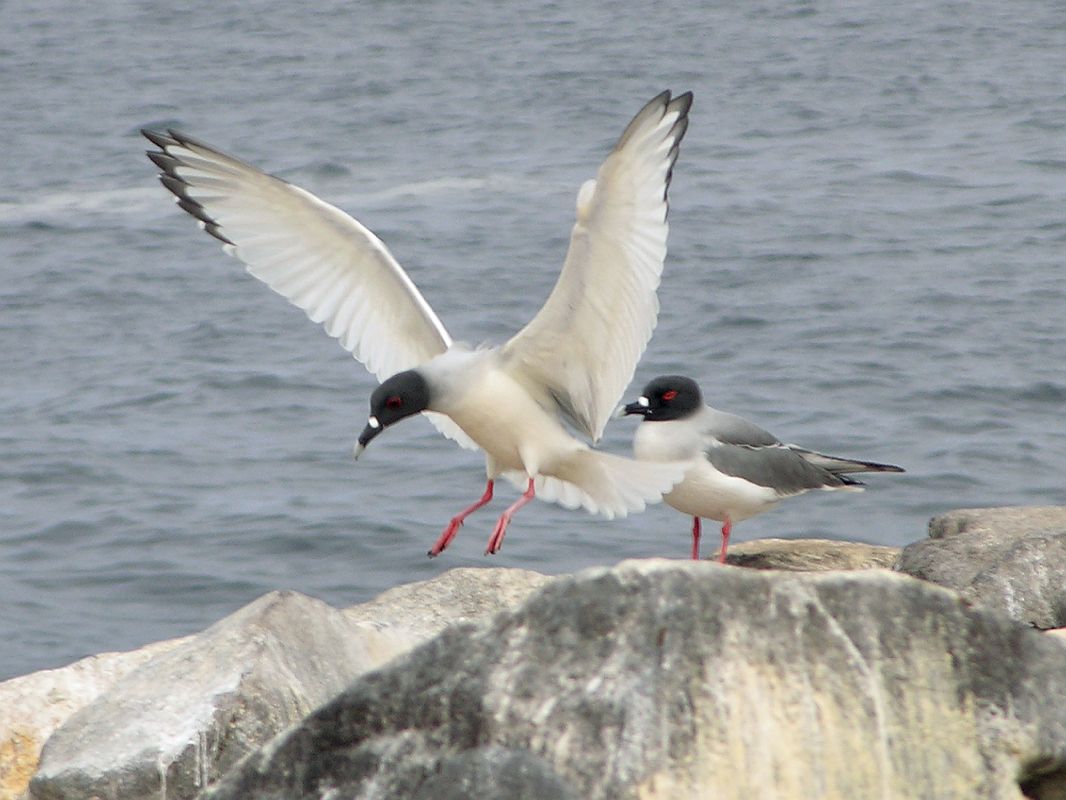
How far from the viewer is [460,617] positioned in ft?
20.0

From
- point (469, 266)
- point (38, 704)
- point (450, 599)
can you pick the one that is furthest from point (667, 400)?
point (469, 266)

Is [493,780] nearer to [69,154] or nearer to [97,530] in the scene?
[97,530]

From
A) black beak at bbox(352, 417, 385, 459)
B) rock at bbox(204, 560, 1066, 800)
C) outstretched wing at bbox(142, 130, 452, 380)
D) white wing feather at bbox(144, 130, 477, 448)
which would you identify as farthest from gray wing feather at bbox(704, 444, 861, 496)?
rock at bbox(204, 560, 1066, 800)

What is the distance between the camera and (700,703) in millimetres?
3658

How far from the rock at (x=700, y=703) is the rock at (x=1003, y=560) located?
131 centimetres

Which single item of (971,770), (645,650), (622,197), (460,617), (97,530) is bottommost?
(97,530)

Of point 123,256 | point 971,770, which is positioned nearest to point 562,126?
point 123,256

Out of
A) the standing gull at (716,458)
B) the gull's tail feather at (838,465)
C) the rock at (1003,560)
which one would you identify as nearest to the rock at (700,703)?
the rock at (1003,560)

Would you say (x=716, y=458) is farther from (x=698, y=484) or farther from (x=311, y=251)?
(x=311, y=251)

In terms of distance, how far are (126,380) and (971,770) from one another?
32.9ft

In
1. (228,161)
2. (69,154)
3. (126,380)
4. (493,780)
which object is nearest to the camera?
(493,780)

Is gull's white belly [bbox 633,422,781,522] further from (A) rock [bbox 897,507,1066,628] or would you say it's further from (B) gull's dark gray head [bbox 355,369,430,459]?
(B) gull's dark gray head [bbox 355,369,430,459]

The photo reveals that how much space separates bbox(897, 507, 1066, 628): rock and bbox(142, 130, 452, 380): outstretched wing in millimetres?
2072

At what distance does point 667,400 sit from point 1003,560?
186 centimetres
